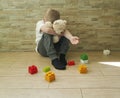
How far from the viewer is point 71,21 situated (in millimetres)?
2256

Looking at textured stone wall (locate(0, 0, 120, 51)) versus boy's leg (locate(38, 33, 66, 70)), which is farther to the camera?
textured stone wall (locate(0, 0, 120, 51))

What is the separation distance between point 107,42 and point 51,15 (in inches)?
27.0

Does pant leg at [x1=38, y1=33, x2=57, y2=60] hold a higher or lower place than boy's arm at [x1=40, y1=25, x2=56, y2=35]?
lower

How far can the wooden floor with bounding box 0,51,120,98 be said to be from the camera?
4.68 feet

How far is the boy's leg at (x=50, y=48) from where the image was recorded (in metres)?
1.85

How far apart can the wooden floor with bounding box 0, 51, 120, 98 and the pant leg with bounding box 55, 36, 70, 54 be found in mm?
133

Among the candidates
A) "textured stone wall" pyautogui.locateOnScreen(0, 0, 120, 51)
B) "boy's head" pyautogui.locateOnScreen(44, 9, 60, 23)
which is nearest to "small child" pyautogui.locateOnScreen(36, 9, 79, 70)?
"boy's head" pyautogui.locateOnScreen(44, 9, 60, 23)

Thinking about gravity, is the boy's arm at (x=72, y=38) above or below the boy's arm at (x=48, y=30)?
below

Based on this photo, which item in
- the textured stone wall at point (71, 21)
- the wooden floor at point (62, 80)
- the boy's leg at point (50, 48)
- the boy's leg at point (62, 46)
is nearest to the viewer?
the wooden floor at point (62, 80)

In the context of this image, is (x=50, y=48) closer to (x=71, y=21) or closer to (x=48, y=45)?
(x=48, y=45)

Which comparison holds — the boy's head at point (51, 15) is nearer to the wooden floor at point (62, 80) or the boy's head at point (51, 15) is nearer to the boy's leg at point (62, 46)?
the boy's leg at point (62, 46)

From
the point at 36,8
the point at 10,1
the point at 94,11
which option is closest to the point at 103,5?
the point at 94,11

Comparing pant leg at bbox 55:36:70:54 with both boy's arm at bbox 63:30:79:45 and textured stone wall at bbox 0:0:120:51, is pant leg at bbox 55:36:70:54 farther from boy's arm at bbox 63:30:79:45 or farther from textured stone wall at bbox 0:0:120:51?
textured stone wall at bbox 0:0:120:51

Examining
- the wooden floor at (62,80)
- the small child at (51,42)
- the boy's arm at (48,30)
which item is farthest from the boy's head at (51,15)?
the wooden floor at (62,80)
